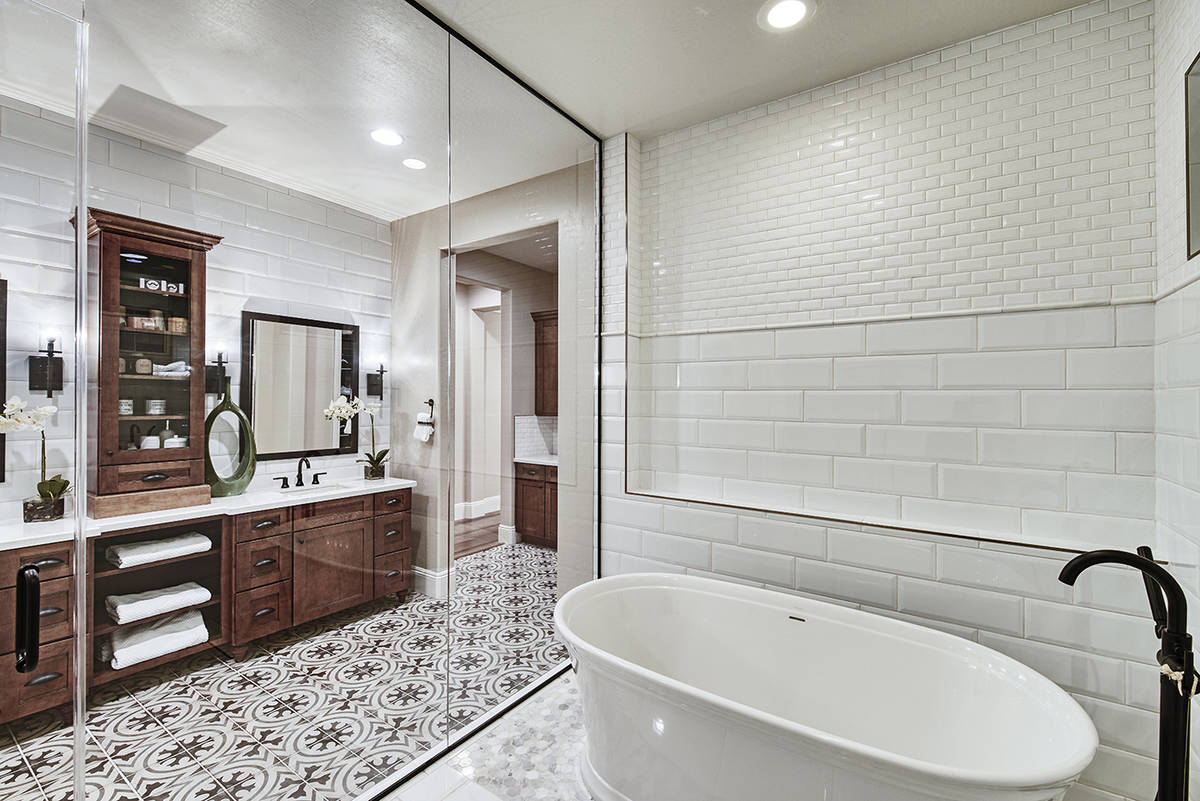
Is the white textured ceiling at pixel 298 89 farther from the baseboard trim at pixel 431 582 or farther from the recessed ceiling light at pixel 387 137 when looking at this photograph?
the baseboard trim at pixel 431 582

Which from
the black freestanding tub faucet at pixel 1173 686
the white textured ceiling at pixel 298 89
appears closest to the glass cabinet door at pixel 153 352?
the white textured ceiling at pixel 298 89

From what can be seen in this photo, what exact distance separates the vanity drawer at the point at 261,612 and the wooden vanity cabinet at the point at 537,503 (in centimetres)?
105

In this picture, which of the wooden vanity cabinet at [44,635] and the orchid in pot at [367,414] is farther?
the orchid in pot at [367,414]

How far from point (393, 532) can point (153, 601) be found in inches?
27.3

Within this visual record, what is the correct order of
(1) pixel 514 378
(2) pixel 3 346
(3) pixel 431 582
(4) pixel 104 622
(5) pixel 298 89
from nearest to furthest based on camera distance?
1. (2) pixel 3 346
2. (4) pixel 104 622
3. (5) pixel 298 89
4. (3) pixel 431 582
5. (1) pixel 514 378

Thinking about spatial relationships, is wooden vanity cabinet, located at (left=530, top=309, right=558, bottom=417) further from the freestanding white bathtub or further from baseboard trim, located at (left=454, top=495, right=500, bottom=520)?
the freestanding white bathtub

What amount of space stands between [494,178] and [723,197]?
1.10m

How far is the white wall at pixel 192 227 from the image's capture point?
1.18m

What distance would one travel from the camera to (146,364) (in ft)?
4.38

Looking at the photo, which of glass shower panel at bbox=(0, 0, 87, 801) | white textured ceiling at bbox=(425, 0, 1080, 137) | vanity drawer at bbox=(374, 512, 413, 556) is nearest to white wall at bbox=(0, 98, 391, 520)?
glass shower panel at bbox=(0, 0, 87, 801)

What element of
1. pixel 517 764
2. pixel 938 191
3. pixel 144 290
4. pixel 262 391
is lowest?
pixel 517 764

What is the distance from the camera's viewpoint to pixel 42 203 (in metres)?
1.20

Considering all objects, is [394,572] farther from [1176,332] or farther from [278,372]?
[1176,332]

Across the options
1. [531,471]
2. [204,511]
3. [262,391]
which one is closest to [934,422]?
[531,471]
